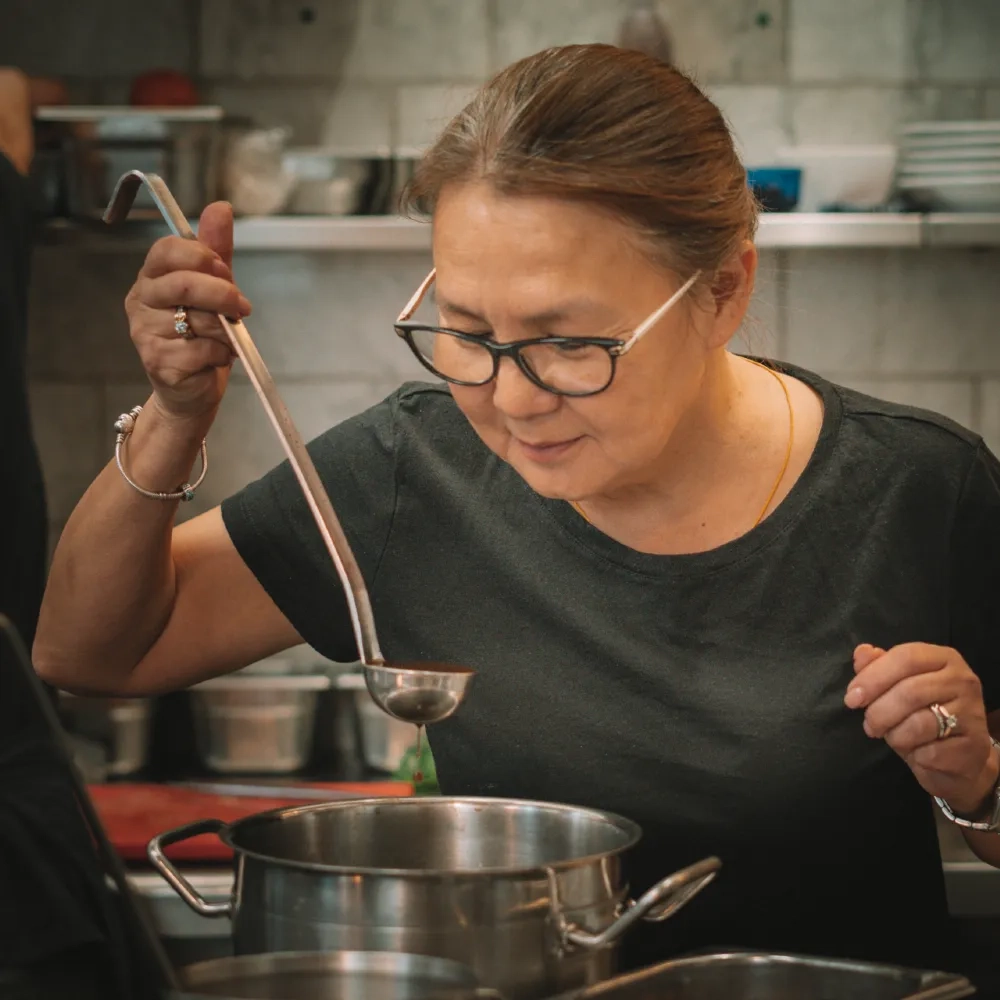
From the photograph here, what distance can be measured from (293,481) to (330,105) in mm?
1527

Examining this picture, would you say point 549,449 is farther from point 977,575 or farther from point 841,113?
point 841,113

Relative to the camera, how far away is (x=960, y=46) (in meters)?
2.86

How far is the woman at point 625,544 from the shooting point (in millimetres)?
1224

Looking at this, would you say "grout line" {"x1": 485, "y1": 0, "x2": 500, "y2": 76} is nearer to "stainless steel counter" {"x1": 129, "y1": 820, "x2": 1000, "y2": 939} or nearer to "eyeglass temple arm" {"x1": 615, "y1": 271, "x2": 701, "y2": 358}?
"stainless steel counter" {"x1": 129, "y1": 820, "x2": 1000, "y2": 939}

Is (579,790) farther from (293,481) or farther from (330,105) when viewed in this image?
(330,105)

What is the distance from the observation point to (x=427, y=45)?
2.86m

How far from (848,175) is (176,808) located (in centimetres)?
152

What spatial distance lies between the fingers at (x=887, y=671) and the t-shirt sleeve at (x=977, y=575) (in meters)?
0.25

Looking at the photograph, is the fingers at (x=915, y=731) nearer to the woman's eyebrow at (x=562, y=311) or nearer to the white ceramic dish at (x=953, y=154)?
the woman's eyebrow at (x=562, y=311)

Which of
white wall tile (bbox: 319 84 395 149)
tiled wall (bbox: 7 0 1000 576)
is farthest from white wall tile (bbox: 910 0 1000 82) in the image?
white wall tile (bbox: 319 84 395 149)

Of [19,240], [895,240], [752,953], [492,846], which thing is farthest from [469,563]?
[895,240]

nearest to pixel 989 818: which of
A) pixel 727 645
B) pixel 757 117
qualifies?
pixel 727 645

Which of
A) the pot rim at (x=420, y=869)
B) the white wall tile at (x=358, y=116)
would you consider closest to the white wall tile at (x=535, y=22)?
the white wall tile at (x=358, y=116)

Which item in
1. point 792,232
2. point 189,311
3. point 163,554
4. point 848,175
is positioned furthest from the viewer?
point 848,175
